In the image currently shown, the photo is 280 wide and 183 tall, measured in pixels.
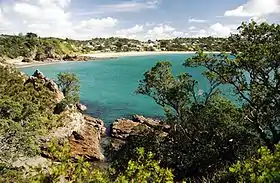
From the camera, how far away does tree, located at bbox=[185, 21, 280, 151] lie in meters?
20.6

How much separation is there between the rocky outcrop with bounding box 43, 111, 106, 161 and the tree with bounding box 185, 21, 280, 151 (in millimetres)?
15812

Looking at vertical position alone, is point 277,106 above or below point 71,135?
above

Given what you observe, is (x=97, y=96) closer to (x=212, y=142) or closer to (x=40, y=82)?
(x=40, y=82)

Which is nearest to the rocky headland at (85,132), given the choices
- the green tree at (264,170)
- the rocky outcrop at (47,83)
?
the rocky outcrop at (47,83)

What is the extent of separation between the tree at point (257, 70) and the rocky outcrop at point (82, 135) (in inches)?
623

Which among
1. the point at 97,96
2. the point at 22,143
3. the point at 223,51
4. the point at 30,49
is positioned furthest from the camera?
the point at 30,49

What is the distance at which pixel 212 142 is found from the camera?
79.7 feet

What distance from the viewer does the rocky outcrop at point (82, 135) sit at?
1357 inches

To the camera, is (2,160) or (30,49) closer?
(2,160)

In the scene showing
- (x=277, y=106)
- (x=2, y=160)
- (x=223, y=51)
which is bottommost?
(x=2, y=160)

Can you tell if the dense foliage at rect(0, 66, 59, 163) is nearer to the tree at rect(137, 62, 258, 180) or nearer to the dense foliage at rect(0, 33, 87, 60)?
the tree at rect(137, 62, 258, 180)

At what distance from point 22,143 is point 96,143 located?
1475 centimetres

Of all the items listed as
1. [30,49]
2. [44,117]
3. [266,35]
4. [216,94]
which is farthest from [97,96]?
[30,49]

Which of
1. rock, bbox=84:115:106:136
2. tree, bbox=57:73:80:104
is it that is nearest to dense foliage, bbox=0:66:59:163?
tree, bbox=57:73:80:104
